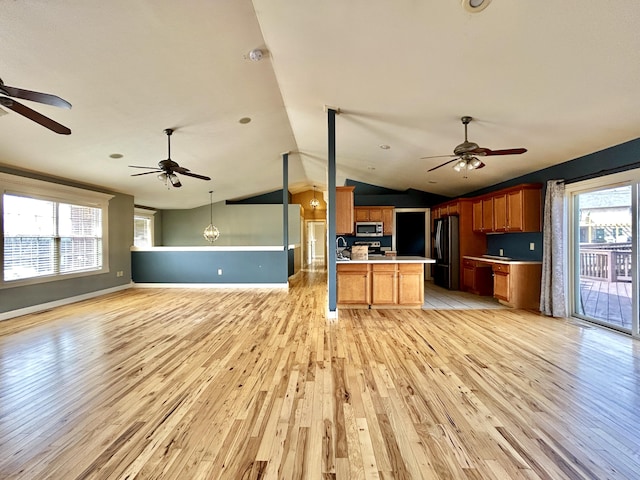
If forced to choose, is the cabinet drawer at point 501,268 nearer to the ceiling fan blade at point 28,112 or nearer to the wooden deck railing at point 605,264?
the wooden deck railing at point 605,264

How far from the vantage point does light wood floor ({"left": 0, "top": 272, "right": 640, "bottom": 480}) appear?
5.16ft

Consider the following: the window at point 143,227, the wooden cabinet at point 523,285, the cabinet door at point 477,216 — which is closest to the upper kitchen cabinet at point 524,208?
the wooden cabinet at point 523,285

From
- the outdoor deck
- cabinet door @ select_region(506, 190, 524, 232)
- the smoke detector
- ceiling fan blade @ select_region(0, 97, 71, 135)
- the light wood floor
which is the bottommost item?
the light wood floor

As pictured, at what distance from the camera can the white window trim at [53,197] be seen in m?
4.55

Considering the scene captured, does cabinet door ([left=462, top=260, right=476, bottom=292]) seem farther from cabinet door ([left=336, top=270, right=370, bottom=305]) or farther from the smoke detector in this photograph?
the smoke detector

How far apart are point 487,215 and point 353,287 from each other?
3.23m

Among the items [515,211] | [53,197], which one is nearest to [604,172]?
[515,211]

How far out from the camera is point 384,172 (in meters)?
7.16

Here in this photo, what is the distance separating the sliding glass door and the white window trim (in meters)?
8.39

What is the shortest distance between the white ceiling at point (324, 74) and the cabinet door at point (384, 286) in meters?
2.15

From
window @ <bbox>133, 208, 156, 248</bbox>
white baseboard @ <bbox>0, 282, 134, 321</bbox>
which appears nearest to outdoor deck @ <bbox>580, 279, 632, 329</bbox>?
white baseboard @ <bbox>0, 282, 134, 321</bbox>

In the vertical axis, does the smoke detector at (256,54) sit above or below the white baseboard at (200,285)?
above

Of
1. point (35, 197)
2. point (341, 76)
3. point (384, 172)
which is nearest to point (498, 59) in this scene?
point (341, 76)

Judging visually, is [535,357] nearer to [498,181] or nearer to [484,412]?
[484,412]
